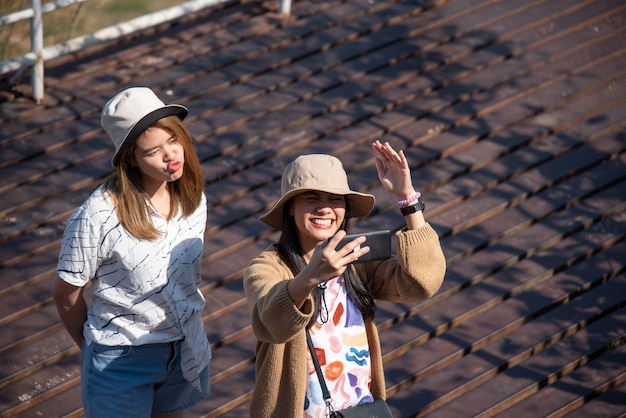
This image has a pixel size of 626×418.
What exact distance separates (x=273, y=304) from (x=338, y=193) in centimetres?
42

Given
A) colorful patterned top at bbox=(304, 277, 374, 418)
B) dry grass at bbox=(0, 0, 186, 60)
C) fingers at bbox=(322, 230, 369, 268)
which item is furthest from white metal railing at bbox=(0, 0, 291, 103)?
fingers at bbox=(322, 230, 369, 268)

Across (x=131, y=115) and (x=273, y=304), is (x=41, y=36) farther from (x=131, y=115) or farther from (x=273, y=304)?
(x=273, y=304)

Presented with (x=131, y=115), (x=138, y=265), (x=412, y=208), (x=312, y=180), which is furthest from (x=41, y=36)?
(x=412, y=208)

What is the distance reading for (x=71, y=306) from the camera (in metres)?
3.11

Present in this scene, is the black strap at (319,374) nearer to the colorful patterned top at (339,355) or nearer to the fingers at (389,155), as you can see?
the colorful patterned top at (339,355)

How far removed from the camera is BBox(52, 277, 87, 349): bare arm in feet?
9.96

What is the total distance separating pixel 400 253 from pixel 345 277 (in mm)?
195

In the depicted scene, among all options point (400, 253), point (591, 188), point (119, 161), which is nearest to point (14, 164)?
point (119, 161)

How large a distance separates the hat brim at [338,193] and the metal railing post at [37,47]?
2805 mm

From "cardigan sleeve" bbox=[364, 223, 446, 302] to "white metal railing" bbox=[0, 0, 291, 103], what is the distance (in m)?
3.10

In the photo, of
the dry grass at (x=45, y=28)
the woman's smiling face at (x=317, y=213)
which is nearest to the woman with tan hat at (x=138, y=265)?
the woman's smiling face at (x=317, y=213)

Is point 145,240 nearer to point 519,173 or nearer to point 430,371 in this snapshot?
point 430,371

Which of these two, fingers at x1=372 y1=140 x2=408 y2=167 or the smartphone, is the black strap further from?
fingers at x1=372 y1=140 x2=408 y2=167

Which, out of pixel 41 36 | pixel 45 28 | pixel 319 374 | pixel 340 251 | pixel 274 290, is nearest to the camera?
pixel 340 251
